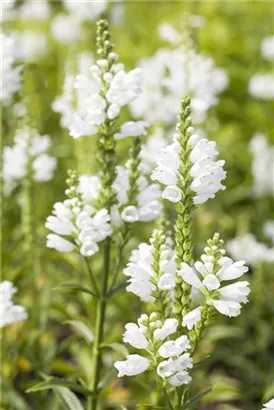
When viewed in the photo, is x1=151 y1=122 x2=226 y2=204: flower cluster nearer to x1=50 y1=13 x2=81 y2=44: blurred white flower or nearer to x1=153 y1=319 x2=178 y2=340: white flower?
x1=153 y1=319 x2=178 y2=340: white flower

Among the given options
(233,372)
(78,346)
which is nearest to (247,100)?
(233,372)

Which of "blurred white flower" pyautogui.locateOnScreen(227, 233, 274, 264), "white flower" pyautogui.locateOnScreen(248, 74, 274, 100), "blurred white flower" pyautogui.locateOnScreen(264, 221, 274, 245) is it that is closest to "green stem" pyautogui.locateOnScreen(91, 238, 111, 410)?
"blurred white flower" pyautogui.locateOnScreen(227, 233, 274, 264)

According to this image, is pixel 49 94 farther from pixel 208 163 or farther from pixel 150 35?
pixel 208 163

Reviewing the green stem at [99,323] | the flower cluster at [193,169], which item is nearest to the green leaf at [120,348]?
the green stem at [99,323]

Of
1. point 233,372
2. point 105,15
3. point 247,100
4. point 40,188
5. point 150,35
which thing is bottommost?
point 233,372

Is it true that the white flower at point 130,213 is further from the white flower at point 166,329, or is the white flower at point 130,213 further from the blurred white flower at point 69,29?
the blurred white flower at point 69,29

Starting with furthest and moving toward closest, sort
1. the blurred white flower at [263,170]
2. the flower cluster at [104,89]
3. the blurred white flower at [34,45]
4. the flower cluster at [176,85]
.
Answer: the blurred white flower at [34,45] → the blurred white flower at [263,170] → the flower cluster at [176,85] → the flower cluster at [104,89]
